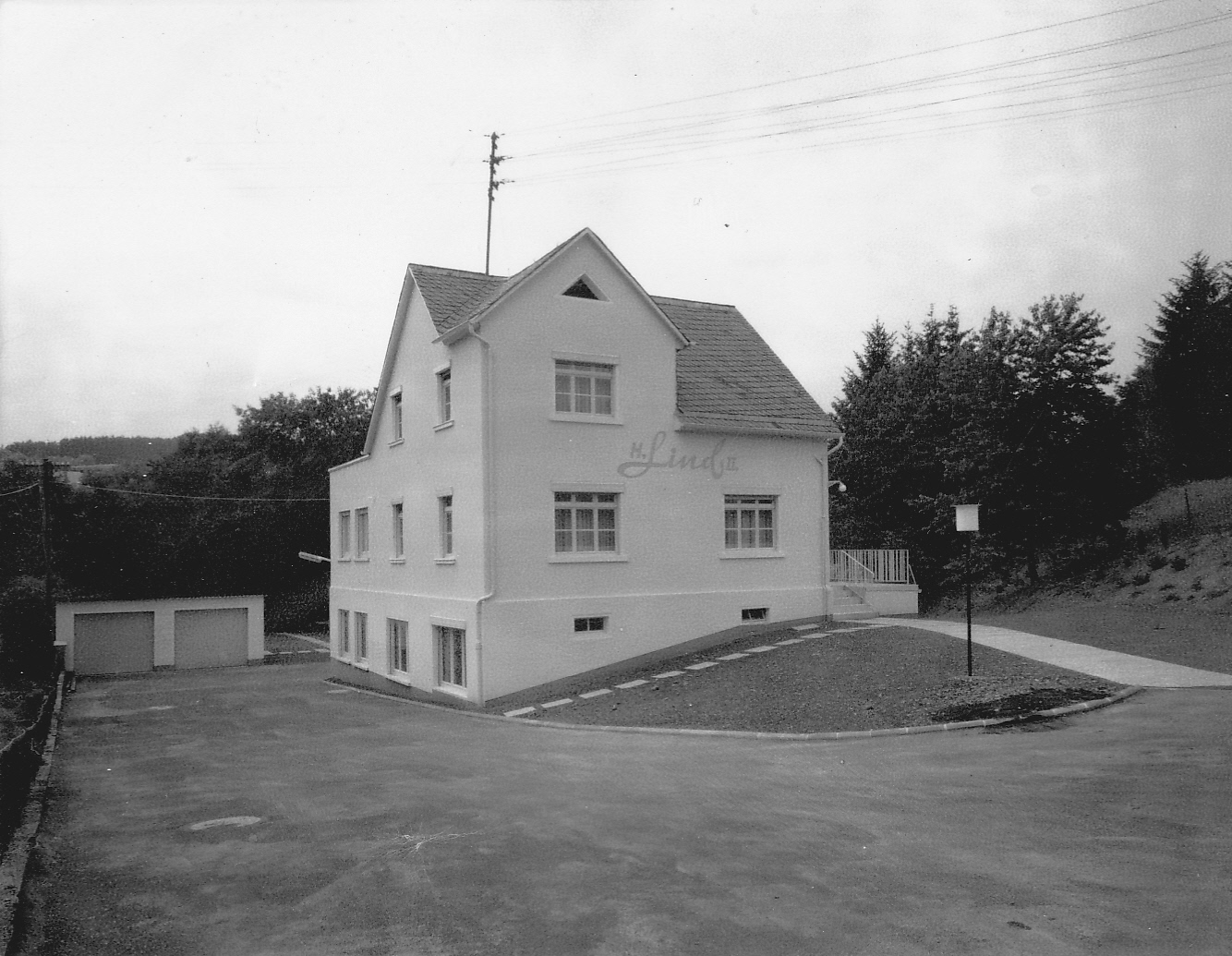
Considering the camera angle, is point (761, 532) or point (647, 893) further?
point (761, 532)

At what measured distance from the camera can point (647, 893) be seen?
7.07m

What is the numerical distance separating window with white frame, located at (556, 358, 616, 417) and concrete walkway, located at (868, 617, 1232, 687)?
345 inches

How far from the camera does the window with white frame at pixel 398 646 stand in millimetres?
27150

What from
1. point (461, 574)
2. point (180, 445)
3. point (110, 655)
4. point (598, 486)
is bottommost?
point (110, 655)

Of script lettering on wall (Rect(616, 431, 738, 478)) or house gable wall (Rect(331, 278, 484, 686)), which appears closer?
house gable wall (Rect(331, 278, 484, 686))

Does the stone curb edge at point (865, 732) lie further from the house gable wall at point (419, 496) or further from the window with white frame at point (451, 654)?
the house gable wall at point (419, 496)

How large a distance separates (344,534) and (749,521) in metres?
15.0

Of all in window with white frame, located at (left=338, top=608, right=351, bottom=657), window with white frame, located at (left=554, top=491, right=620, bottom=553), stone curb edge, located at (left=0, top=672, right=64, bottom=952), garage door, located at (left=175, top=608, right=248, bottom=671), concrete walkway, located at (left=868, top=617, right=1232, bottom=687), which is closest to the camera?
stone curb edge, located at (left=0, top=672, right=64, bottom=952)

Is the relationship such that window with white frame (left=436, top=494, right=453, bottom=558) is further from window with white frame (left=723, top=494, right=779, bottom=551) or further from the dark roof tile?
window with white frame (left=723, top=494, right=779, bottom=551)

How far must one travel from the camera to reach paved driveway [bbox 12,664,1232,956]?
250 inches

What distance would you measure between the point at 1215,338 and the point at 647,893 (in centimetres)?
4011

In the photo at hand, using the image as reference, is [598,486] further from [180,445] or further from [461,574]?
[180,445]

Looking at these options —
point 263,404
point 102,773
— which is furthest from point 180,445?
point 102,773

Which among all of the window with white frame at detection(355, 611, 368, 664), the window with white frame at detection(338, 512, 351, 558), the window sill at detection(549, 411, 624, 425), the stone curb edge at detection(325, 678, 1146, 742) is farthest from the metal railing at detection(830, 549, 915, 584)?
the window with white frame at detection(338, 512, 351, 558)
